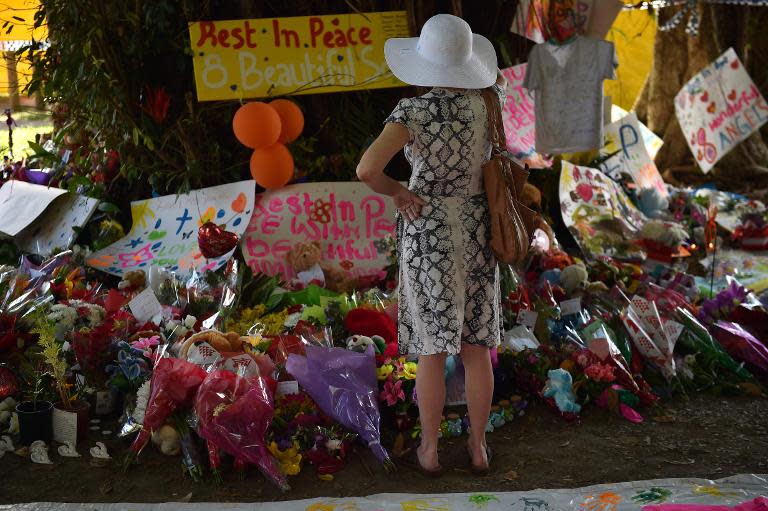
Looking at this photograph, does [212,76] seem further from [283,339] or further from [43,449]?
[43,449]

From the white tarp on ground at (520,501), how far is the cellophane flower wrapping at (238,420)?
216 millimetres

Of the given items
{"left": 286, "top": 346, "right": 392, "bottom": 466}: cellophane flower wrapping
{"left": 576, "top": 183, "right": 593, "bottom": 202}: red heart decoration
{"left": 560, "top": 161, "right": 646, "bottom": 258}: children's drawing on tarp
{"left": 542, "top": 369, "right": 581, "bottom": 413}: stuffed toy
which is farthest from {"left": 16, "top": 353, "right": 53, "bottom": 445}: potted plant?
{"left": 576, "top": 183, "right": 593, "bottom": 202}: red heart decoration

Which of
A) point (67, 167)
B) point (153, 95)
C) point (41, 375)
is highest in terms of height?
point (153, 95)

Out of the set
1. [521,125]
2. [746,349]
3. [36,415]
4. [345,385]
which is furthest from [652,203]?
[36,415]

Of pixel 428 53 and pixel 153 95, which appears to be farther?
pixel 153 95

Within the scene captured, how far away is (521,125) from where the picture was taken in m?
6.53

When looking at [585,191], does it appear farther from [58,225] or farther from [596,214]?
[58,225]

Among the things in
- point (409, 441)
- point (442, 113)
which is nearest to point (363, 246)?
point (409, 441)

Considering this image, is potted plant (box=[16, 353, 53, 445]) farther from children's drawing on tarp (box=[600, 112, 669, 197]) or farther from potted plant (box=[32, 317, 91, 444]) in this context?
children's drawing on tarp (box=[600, 112, 669, 197])

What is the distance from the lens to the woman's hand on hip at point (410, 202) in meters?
3.10

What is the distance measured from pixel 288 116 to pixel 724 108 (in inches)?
166

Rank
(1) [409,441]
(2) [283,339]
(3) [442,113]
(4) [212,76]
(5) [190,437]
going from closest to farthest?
1. (3) [442,113]
2. (5) [190,437]
3. (1) [409,441]
4. (2) [283,339]
5. (4) [212,76]

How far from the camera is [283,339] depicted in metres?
3.96

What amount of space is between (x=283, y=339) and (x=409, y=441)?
782 mm
